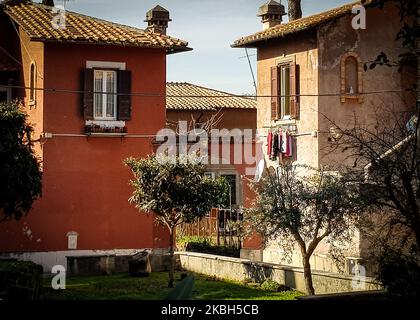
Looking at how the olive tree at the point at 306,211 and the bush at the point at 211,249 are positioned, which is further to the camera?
the bush at the point at 211,249

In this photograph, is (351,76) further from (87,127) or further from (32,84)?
(32,84)

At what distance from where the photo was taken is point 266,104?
26031 millimetres

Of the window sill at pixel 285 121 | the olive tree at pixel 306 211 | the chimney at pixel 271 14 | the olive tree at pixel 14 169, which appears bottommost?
the olive tree at pixel 306 211

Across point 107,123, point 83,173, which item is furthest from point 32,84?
point 83,173

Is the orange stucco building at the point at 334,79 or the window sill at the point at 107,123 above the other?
the orange stucco building at the point at 334,79

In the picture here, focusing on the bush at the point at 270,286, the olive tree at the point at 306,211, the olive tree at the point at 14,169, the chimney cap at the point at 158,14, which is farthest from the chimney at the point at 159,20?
the bush at the point at 270,286

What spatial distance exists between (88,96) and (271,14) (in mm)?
7736

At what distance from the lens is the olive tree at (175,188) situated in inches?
779

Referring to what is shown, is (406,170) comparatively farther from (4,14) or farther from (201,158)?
(4,14)

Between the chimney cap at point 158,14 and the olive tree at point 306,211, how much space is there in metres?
12.2

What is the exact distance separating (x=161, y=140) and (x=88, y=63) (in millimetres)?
2994

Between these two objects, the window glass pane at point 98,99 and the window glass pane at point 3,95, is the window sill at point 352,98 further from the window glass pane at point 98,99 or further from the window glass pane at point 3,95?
the window glass pane at point 3,95

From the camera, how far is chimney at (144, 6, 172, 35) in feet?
95.0

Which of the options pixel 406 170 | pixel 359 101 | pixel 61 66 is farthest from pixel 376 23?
pixel 406 170
